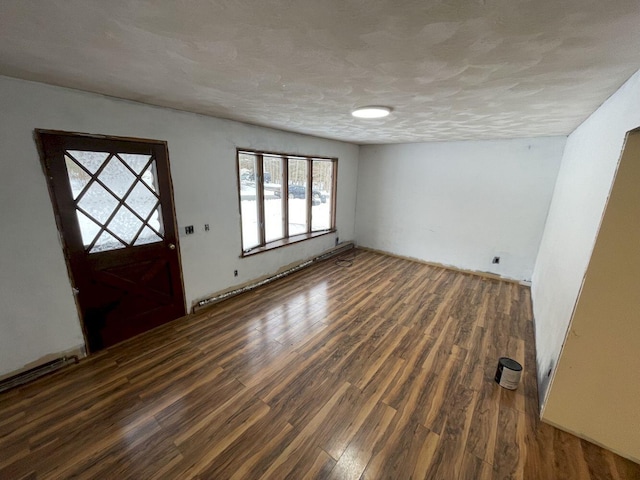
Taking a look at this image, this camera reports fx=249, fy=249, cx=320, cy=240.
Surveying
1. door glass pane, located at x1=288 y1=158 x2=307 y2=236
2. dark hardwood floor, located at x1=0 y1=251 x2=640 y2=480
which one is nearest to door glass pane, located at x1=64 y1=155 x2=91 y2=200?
dark hardwood floor, located at x1=0 y1=251 x2=640 y2=480

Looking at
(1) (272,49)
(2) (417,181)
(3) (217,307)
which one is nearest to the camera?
(1) (272,49)

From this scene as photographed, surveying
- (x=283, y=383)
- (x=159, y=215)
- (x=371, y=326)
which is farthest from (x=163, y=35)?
(x=371, y=326)

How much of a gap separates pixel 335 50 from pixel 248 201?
2.87 m

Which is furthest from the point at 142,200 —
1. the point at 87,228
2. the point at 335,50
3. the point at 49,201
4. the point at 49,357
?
the point at 335,50

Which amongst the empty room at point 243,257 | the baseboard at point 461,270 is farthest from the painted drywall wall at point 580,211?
the baseboard at point 461,270

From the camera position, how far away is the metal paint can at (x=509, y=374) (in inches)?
83.1

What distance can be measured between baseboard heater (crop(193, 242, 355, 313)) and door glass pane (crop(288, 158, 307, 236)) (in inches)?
25.3

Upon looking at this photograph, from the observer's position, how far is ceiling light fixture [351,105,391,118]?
2.32 meters

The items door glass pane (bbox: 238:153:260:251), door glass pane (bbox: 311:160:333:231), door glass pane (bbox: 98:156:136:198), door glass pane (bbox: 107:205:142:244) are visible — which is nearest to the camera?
door glass pane (bbox: 98:156:136:198)

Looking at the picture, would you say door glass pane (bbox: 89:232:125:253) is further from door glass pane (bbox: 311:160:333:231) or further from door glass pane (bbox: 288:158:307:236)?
door glass pane (bbox: 311:160:333:231)

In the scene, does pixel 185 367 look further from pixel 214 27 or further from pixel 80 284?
pixel 214 27

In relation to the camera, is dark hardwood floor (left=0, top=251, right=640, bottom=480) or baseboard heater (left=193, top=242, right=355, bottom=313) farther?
baseboard heater (left=193, top=242, right=355, bottom=313)

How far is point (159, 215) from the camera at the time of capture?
2.73 metres

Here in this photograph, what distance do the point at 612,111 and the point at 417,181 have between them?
323cm
